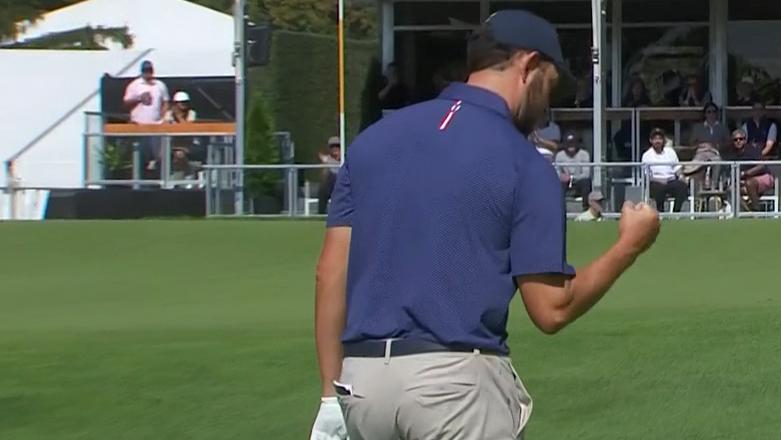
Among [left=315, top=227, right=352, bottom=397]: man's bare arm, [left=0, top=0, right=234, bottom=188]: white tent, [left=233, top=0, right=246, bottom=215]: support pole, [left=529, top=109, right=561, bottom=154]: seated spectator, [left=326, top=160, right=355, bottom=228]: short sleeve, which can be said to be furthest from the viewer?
[left=0, top=0, right=234, bottom=188]: white tent

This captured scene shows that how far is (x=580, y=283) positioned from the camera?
3873 mm

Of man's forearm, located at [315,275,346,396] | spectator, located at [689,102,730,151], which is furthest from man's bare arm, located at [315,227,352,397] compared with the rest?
spectator, located at [689,102,730,151]

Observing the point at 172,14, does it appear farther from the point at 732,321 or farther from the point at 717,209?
the point at 732,321

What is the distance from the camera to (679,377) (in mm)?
8938

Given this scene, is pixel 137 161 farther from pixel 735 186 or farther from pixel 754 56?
pixel 754 56

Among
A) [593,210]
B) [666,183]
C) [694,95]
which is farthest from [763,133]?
[593,210]

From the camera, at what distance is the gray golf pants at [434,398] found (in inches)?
150

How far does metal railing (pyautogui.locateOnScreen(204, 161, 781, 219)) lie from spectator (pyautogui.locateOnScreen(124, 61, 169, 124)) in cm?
323

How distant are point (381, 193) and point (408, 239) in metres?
0.14

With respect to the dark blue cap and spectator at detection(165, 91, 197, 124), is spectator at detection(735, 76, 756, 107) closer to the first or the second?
spectator at detection(165, 91, 197, 124)

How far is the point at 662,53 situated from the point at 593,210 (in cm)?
847

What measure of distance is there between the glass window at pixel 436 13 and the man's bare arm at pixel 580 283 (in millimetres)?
22422

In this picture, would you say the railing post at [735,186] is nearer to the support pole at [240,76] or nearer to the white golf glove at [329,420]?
the support pole at [240,76]

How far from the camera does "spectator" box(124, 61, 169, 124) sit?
883 inches
